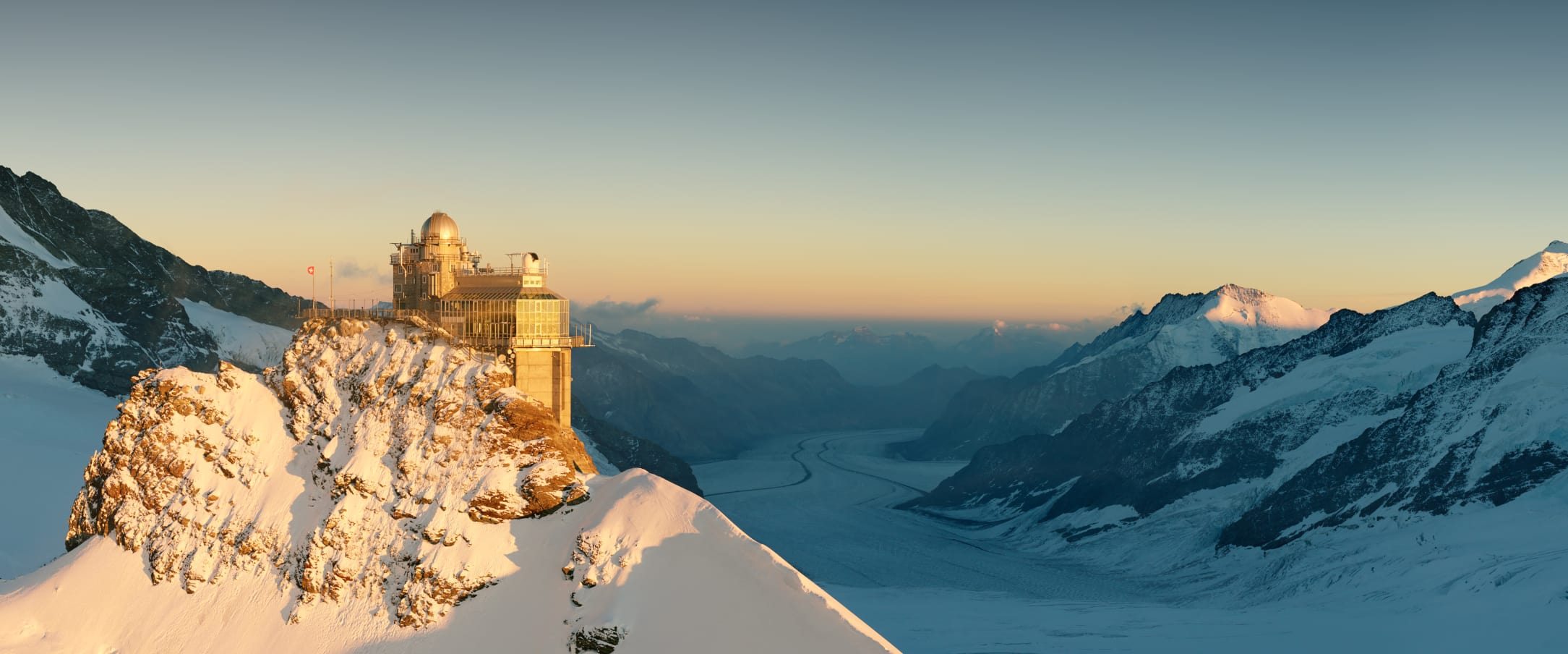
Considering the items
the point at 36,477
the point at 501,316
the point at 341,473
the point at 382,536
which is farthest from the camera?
the point at 36,477

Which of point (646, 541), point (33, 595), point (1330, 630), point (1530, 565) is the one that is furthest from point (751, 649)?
point (1530, 565)

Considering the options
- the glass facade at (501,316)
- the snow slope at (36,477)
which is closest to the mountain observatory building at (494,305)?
the glass facade at (501,316)

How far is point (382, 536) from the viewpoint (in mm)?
90875

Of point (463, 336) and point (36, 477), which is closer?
point (463, 336)

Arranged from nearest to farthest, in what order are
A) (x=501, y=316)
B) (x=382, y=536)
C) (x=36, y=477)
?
1. (x=382, y=536)
2. (x=501, y=316)
3. (x=36, y=477)

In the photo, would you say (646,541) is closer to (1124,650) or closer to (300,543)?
(300,543)

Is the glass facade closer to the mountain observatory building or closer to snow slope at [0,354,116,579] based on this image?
the mountain observatory building

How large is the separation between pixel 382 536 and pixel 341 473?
6.58 m

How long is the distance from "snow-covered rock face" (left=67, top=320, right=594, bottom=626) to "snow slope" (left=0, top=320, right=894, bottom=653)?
17cm

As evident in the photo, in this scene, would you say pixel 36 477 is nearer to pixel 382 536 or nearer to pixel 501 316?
pixel 501 316

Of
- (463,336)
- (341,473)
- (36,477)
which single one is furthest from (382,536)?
(36,477)

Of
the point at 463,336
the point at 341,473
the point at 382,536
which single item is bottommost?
the point at 382,536

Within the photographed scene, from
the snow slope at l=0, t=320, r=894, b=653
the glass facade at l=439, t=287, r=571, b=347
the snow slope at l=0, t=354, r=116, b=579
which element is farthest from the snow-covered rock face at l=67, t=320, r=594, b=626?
the snow slope at l=0, t=354, r=116, b=579

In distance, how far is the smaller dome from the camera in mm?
107188
